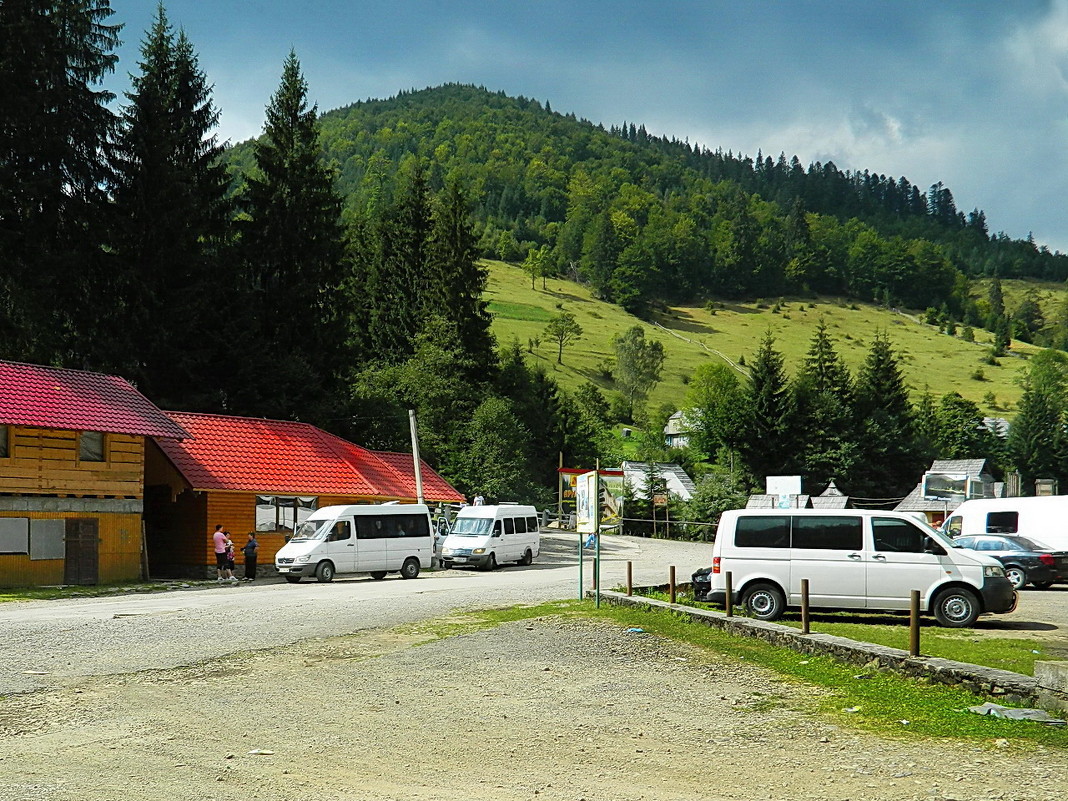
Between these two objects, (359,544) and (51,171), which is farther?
(51,171)

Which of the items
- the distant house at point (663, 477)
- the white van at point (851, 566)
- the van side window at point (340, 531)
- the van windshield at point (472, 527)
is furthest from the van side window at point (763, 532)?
the distant house at point (663, 477)

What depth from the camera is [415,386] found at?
58438 mm

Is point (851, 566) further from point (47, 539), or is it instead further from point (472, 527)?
point (47, 539)

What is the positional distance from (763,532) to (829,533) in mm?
1081

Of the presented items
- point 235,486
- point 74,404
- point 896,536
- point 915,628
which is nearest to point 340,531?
point 235,486

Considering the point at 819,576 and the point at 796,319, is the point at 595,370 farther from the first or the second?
the point at 819,576

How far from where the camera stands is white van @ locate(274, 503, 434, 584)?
3123cm

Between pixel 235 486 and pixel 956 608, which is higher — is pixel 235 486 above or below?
above

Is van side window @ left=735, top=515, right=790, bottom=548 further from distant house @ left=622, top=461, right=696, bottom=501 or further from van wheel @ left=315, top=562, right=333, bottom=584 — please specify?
distant house @ left=622, top=461, right=696, bottom=501

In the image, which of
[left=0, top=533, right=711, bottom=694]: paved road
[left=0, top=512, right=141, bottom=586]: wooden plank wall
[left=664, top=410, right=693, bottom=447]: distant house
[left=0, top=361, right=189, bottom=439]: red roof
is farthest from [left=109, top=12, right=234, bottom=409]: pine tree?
[left=664, top=410, right=693, bottom=447]: distant house

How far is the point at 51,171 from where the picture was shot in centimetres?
4488

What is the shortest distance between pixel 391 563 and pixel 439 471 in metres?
23.4

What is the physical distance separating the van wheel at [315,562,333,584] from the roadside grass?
17118mm

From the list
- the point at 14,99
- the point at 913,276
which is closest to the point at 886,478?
the point at 14,99
